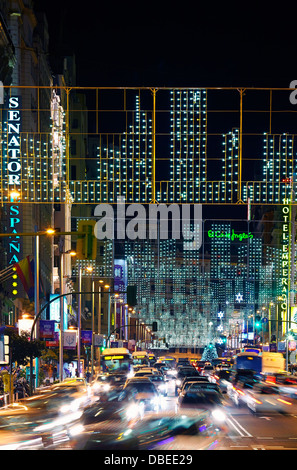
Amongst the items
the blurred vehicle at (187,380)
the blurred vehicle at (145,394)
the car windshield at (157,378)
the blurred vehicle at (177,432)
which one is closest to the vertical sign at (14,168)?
the car windshield at (157,378)

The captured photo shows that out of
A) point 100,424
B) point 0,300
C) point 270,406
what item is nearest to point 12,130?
point 0,300

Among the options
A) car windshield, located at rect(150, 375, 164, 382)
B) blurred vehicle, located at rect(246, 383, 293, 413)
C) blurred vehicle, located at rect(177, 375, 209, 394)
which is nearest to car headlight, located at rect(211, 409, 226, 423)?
blurred vehicle, located at rect(177, 375, 209, 394)

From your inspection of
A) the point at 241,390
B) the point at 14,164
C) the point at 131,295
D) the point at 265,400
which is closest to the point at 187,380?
the point at 265,400

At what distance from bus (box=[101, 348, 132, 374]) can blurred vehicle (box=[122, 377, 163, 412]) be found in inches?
1360

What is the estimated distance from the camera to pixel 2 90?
57.0 meters

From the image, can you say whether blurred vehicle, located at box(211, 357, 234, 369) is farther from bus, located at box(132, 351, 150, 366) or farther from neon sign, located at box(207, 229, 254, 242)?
neon sign, located at box(207, 229, 254, 242)

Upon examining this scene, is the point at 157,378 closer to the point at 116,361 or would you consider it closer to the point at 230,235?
the point at 116,361

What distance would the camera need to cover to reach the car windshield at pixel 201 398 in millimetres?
21609

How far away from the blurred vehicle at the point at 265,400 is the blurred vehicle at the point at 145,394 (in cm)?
470

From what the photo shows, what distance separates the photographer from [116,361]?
65.6 m

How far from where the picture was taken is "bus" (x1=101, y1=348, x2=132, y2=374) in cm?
6512

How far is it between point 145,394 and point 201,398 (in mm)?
7535
